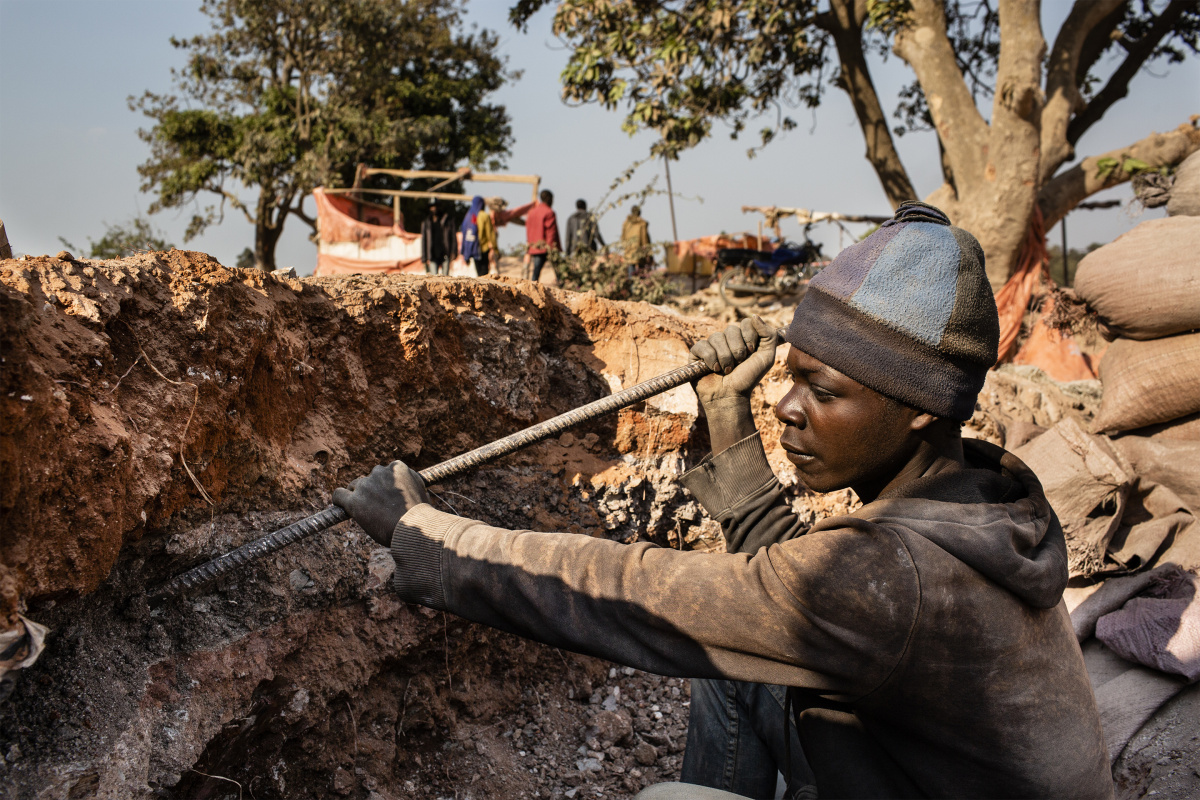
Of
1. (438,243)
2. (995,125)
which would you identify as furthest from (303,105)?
(995,125)

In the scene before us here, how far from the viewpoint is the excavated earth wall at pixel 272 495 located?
63.0 inches

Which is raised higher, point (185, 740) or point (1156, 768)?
point (185, 740)

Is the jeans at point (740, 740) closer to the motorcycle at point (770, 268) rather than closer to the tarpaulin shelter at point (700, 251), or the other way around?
the motorcycle at point (770, 268)

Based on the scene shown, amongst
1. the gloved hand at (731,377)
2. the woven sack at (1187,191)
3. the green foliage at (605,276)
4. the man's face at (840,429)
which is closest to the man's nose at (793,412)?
the man's face at (840,429)

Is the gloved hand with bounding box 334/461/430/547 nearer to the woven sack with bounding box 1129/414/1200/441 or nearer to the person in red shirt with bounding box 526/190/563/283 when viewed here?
the woven sack with bounding box 1129/414/1200/441

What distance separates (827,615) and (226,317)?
1778 millimetres

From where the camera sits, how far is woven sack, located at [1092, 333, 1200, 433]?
390 centimetres

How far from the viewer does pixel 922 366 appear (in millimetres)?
1508

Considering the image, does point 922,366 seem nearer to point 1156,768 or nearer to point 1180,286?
point 1156,768

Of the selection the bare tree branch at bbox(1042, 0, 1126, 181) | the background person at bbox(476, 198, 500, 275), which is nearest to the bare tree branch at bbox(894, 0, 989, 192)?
the bare tree branch at bbox(1042, 0, 1126, 181)

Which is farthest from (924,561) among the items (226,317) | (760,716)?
(226,317)

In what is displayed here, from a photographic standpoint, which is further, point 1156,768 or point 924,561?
point 1156,768

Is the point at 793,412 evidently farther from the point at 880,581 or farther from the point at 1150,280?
the point at 1150,280

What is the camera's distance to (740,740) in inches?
82.6
